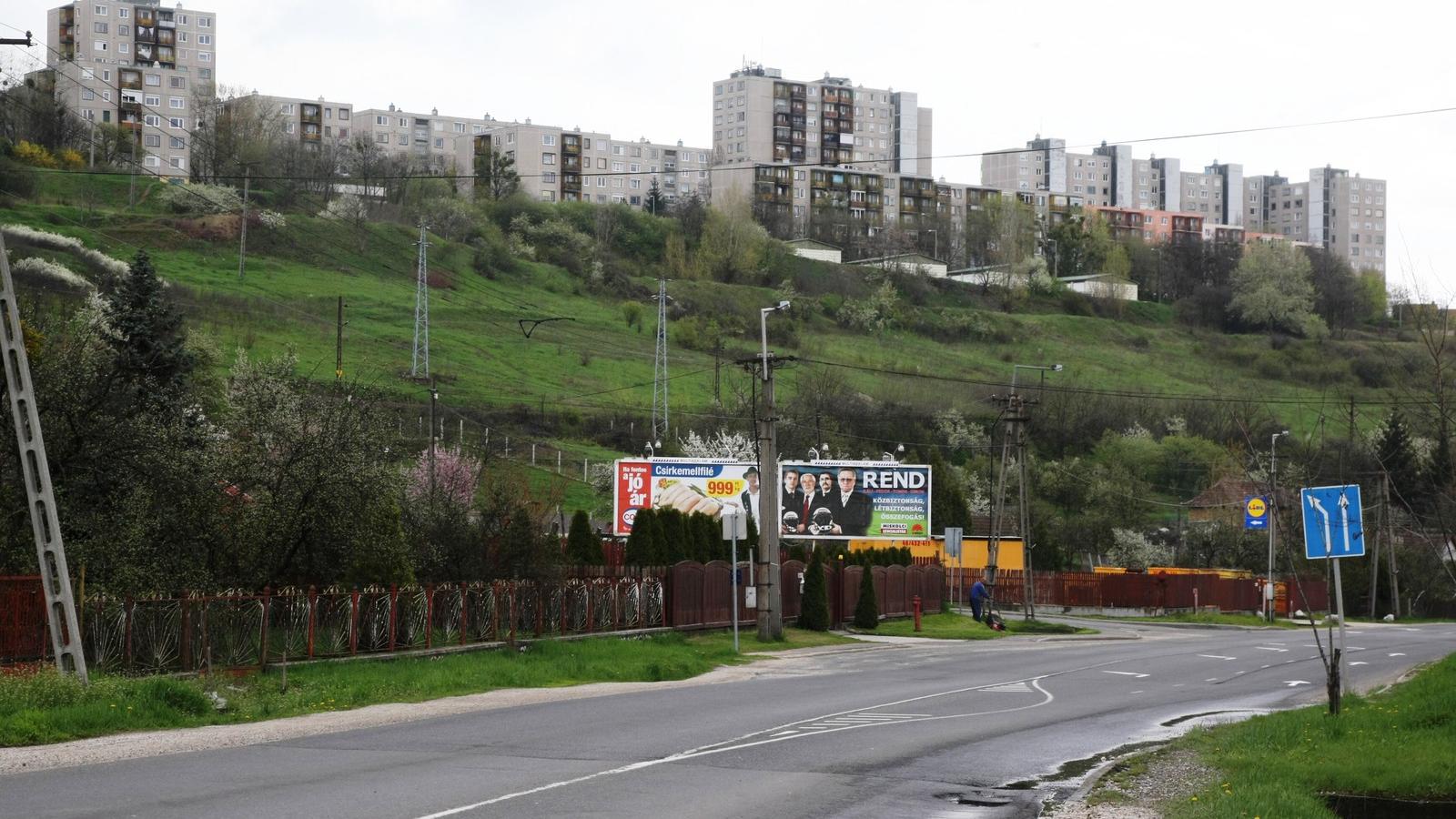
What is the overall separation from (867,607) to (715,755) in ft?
97.4

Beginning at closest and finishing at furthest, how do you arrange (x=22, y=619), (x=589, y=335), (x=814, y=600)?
(x=22, y=619) → (x=814, y=600) → (x=589, y=335)

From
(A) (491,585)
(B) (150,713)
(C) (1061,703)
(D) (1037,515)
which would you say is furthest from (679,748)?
(D) (1037,515)

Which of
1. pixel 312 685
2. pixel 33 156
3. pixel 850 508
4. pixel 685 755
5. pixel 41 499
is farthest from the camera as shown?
pixel 33 156

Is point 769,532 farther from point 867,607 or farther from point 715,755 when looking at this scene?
point 715,755

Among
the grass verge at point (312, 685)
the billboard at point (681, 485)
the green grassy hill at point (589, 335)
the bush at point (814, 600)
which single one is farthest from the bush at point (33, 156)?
the grass verge at point (312, 685)

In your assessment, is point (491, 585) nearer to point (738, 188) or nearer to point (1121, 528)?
point (1121, 528)

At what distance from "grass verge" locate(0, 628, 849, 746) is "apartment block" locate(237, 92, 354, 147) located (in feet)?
455

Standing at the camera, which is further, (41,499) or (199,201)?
(199,201)

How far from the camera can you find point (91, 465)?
78.9 ft

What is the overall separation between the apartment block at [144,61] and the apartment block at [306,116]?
588 cm

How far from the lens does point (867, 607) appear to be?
43.5 metres

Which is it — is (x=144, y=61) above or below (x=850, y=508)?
above

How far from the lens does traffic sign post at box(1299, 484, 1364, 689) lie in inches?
614

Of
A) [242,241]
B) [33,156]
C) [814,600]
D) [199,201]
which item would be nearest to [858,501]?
[814,600]
